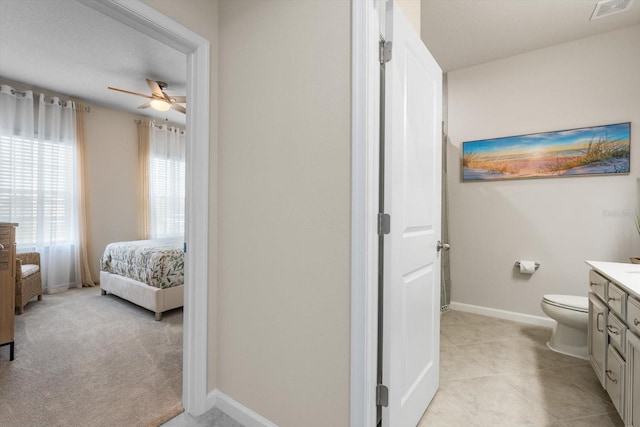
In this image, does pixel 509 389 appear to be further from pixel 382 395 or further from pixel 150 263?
pixel 150 263

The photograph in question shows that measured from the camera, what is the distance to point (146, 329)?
285 centimetres

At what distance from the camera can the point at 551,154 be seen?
9.39 ft

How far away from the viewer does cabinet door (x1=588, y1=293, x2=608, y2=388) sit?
1717 mm

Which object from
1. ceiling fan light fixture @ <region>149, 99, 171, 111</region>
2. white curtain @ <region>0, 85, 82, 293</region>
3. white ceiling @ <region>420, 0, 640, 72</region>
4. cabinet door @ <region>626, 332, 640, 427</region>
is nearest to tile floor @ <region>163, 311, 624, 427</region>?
cabinet door @ <region>626, 332, 640, 427</region>

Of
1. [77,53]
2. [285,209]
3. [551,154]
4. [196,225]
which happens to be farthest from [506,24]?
[77,53]

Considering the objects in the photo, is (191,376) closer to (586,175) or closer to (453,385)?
(453,385)

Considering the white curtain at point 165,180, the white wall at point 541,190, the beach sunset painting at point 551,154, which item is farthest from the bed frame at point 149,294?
the beach sunset painting at point 551,154

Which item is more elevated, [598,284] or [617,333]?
[598,284]

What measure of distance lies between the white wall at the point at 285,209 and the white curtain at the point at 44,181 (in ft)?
12.6

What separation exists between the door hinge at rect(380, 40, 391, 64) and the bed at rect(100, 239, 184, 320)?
2876 millimetres

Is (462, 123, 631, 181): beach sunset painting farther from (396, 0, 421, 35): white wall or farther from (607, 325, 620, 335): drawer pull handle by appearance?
(396, 0, 421, 35): white wall

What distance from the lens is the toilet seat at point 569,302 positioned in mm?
2265

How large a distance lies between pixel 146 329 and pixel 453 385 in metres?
2.67

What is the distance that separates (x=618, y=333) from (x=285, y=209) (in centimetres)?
181
